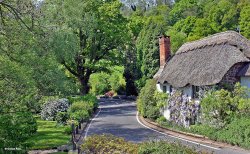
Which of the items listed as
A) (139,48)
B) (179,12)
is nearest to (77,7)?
(139,48)

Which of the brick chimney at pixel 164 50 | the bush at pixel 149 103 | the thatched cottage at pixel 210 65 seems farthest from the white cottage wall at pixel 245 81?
the brick chimney at pixel 164 50

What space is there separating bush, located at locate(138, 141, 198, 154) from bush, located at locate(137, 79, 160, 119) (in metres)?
17.3

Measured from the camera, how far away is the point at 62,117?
86.6 feet

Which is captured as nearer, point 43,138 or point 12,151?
point 12,151

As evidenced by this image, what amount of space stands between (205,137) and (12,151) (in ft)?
40.4

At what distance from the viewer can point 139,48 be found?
148ft

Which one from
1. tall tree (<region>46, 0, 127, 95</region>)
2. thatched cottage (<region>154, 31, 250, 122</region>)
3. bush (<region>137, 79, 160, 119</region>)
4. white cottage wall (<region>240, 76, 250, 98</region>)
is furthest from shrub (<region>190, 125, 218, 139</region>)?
tall tree (<region>46, 0, 127, 95</region>)

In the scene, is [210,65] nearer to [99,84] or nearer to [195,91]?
[195,91]

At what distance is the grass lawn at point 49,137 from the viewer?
58.7 feet

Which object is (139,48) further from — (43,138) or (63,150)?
(63,150)

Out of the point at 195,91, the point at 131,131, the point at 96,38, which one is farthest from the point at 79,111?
the point at 96,38

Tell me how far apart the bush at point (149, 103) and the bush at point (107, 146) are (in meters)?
16.1

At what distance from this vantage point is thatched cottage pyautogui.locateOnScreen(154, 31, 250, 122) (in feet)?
68.7

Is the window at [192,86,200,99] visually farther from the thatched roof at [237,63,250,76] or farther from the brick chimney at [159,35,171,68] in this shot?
the brick chimney at [159,35,171,68]
